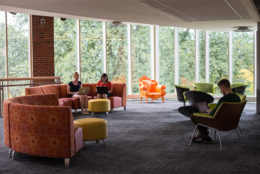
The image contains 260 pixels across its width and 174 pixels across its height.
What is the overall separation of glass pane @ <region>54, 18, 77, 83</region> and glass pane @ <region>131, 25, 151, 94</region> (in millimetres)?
2530

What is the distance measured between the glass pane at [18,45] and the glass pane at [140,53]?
14.7 feet

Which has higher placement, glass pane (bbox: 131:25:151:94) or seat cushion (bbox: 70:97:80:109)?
glass pane (bbox: 131:25:151:94)

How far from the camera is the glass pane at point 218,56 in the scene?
14.5m

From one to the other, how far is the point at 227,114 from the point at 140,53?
952 cm

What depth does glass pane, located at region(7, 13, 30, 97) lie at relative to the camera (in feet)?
41.3

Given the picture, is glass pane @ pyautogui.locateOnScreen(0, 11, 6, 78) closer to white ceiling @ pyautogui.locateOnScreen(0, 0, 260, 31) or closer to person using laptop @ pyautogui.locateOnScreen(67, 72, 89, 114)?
person using laptop @ pyautogui.locateOnScreen(67, 72, 89, 114)

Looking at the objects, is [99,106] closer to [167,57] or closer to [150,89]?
[150,89]

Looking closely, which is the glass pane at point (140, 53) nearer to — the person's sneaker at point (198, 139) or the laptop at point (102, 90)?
the laptop at point (102, 90)

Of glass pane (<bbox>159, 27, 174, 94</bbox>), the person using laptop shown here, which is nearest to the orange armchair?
glass pane (<bbox>159, 27, 174, 94</bbox>)

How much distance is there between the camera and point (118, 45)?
14.9 meters

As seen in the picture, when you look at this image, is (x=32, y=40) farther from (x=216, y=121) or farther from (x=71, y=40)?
(x=216, y=121)

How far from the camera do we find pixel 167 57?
49.7 ft

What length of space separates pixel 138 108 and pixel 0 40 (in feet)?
17.8

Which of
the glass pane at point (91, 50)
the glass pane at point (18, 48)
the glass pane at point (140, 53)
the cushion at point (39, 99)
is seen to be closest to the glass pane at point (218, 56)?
the glass pane at point (140, 53)
